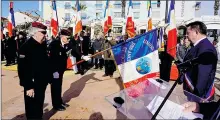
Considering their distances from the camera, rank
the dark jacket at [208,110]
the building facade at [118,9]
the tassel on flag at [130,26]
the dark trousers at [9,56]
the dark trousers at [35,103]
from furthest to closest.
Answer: the building facade at [118,9] → the tassel on flag at [130,26] → the dark trousers at [9,56] → the dark trousers at [35,103] → the dark jacket at [208,110]

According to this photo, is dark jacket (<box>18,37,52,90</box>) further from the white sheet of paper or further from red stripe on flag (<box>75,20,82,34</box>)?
red stripe on flag (<box>75,20,82,34</box>)

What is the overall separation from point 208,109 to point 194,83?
849 millimetres

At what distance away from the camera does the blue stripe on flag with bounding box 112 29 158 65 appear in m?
5.24

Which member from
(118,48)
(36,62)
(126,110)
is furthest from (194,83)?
(118,48)

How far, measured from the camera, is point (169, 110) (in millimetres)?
1652

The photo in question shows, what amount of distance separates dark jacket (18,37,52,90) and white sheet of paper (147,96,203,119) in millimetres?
2382


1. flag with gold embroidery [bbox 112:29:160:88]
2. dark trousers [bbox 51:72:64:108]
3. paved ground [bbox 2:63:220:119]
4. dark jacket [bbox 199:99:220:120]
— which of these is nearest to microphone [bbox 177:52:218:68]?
dark jacket [bbox 199:99:220:120]

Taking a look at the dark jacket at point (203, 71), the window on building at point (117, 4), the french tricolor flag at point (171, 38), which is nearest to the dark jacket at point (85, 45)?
the french tricolor flag at point (171, 38)

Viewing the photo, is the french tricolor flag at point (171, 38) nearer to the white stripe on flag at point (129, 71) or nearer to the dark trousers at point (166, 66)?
the dark trousers at point (166, 66)

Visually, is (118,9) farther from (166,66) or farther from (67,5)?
(166,66)

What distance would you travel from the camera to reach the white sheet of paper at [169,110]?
1.57 m

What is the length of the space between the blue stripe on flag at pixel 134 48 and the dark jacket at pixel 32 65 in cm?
187

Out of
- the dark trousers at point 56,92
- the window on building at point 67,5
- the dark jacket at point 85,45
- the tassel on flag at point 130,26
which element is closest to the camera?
the dark trousers at point 56,92

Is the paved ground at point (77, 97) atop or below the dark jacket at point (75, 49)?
below
